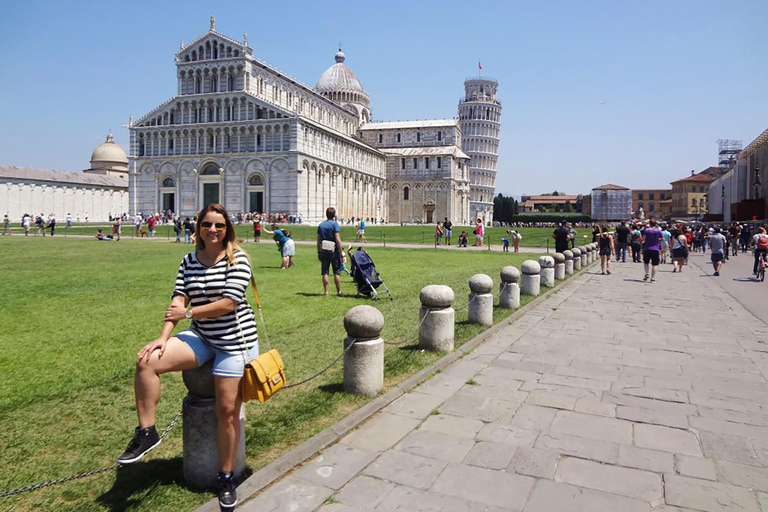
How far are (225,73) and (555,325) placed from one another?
6138 cm

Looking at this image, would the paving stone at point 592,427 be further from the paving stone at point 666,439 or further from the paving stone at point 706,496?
the paving stone at point 706,496

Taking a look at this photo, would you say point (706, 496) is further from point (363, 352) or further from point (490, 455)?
point (363, 352)

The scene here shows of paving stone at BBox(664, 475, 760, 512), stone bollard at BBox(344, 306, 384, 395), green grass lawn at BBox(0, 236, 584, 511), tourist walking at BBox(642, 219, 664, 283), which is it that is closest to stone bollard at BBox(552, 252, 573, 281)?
tourist walking at BBox(642, 219, 664, 283)

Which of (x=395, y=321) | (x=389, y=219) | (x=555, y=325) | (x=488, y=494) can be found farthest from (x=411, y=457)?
(x=389, y=219)

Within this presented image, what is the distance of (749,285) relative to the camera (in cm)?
1714

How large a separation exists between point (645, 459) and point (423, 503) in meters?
1.97

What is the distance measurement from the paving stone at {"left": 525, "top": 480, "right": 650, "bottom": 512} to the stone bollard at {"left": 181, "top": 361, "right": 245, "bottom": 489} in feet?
6.87

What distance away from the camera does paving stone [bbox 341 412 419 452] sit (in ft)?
15.5

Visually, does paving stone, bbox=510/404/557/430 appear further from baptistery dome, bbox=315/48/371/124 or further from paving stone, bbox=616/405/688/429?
baptistery dome, bbox=315/48/371/124

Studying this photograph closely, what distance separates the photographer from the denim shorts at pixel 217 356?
3.69 metres

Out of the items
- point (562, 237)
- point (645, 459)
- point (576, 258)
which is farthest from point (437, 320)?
point (576, 258)

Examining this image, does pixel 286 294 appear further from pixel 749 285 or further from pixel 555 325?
pixel 749 285

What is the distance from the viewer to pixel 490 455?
4539 millimetres

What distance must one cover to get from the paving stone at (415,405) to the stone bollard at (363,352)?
1.01ft
